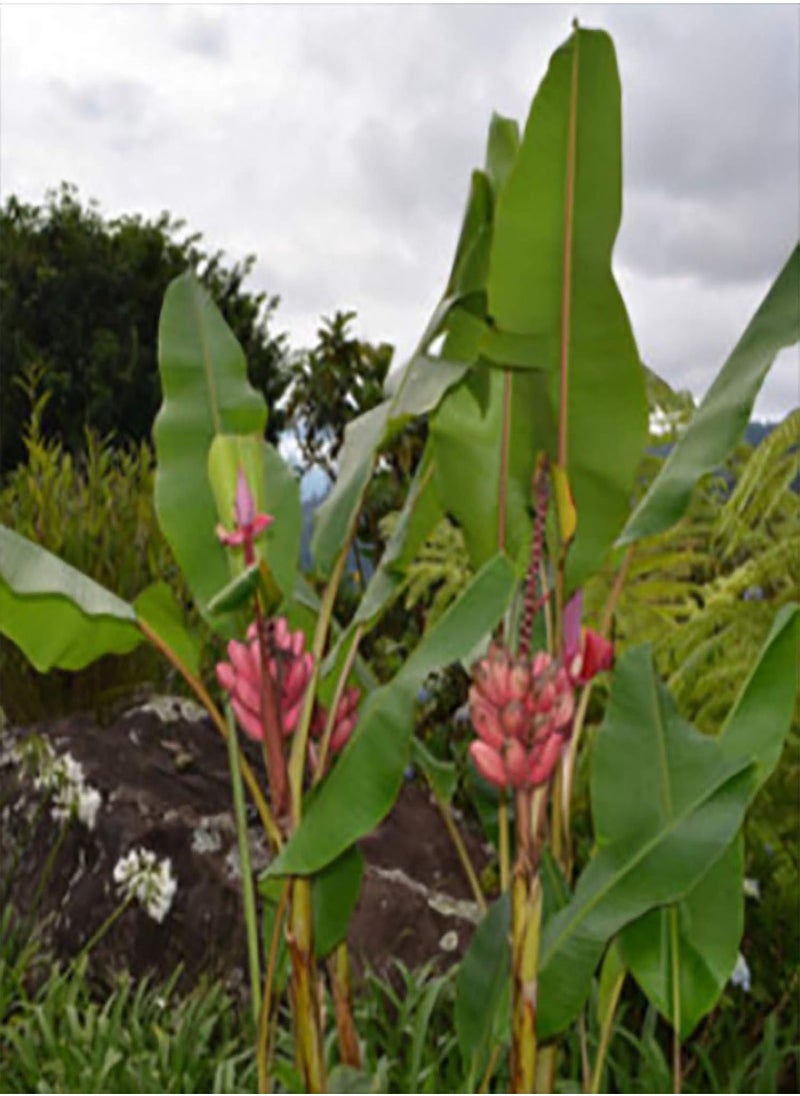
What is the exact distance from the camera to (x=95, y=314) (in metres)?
14.6

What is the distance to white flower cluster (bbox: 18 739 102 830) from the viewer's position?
12.3 feet

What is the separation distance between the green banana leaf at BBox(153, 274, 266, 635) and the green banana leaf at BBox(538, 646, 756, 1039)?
2.14ft

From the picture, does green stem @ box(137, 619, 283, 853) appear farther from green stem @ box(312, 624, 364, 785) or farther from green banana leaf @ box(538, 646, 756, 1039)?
green banana leaf @ box(538, 646, 756, 1039)

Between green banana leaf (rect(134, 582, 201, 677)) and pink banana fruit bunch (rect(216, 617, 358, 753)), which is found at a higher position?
green banana leaf (rect(134, 582, 201, 677))

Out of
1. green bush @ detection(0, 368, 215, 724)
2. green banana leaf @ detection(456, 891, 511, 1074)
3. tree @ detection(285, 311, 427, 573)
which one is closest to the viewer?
green banana leaf @ detection(456, 891, 511, 1074)

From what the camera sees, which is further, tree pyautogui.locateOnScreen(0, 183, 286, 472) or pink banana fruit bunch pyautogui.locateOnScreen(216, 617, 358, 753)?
tree pyautogui.locateOnScreen(0, 183, 286, 472)

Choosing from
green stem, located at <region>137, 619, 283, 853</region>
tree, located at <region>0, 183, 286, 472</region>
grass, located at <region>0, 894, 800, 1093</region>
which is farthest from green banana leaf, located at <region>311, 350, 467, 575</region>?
tree, located at <region>0, 183, 286, 472</region>

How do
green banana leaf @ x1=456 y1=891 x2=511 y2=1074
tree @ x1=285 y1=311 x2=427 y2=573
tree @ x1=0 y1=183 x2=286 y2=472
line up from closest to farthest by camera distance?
green banana leaf @ x1=456 y1=891 x2=511 y2=1074 < tree @ x1=285 y1=311 x2=427 y2=573 < tree @ x1=0 y1=183 x2=286 y2=472

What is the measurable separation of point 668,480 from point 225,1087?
1.51m

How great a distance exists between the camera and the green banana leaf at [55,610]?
84.1 inches

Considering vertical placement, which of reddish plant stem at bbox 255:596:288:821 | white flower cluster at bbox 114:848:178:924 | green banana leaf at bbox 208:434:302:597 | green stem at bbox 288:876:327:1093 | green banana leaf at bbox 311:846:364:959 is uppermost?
green banana leaf at bbox 208:434:302:597

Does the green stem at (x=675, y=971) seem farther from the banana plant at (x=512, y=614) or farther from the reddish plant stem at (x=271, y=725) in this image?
the reddish plant stem at (x=271, y=725)

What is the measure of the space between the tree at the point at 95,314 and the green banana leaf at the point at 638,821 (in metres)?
11.3

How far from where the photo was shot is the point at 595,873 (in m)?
2.07
